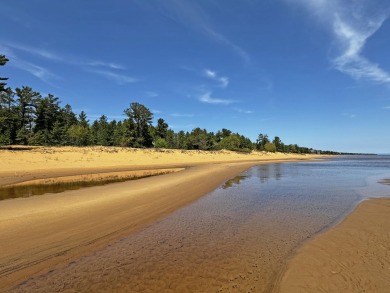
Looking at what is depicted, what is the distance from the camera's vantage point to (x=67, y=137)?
73.2 metres

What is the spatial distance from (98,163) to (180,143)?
2847 inches

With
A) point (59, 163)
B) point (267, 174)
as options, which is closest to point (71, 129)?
point (59, 163)

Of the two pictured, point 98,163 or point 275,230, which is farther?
point 98,163

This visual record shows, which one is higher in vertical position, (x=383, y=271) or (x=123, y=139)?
(x=123, y=139)

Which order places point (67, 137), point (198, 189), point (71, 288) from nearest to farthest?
point (71, 288) → point (198, 189) → point (67, 137)

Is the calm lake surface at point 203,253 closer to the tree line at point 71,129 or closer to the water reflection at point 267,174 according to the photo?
the water reflection at point 267,174

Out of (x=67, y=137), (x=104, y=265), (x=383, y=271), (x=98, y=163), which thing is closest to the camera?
(x=383, y=271)

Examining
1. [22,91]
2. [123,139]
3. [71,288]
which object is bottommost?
[71,288]

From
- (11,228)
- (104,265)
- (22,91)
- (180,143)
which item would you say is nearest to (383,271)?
(104,265)

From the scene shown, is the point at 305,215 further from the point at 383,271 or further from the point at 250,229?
the point at 383,271

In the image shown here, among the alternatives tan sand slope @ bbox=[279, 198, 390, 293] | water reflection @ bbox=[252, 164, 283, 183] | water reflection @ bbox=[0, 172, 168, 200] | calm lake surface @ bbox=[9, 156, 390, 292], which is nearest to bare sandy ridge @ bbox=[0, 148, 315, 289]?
calm lake surface @ bbox=[9, 156, 390, 292]

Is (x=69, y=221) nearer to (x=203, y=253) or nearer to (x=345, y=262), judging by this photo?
(x=203, y=253)

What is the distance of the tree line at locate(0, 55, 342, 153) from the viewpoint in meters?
57.3

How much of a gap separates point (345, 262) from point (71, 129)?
276 feet
